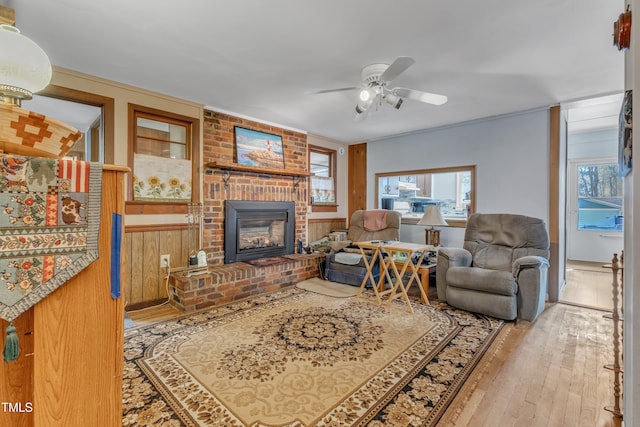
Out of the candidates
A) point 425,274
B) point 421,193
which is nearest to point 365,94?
point 425,274

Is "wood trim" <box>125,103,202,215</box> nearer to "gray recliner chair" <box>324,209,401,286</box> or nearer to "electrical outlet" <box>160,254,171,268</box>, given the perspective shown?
"electrical outlet" <box>160,254,171,268</box>

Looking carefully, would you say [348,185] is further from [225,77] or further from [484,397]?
[484,397]

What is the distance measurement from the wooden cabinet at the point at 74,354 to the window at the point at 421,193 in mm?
4650

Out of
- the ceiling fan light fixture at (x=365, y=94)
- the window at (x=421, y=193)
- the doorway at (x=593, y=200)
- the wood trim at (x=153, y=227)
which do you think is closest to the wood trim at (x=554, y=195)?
the window at (x=421, y=193)

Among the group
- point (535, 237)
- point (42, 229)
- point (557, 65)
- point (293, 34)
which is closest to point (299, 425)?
point (42, 229)

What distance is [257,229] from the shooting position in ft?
14.5

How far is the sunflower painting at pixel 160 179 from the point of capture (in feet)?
10.7

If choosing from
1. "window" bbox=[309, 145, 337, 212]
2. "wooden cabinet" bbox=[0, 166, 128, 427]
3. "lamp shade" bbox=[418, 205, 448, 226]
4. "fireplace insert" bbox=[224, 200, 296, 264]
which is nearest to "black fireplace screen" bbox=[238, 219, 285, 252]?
"fireplace insert" bbox=[224, 200, 296, 264]

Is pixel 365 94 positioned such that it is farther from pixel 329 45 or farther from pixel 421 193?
pixel 421 193

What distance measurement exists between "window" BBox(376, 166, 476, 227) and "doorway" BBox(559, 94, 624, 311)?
5.86 feet

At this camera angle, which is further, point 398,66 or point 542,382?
point 398,66

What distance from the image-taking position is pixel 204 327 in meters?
2.73

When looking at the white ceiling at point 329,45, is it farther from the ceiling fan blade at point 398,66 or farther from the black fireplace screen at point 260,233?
the black fireplace screen at point 260,233

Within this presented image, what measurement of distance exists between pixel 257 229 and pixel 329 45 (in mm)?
2780
